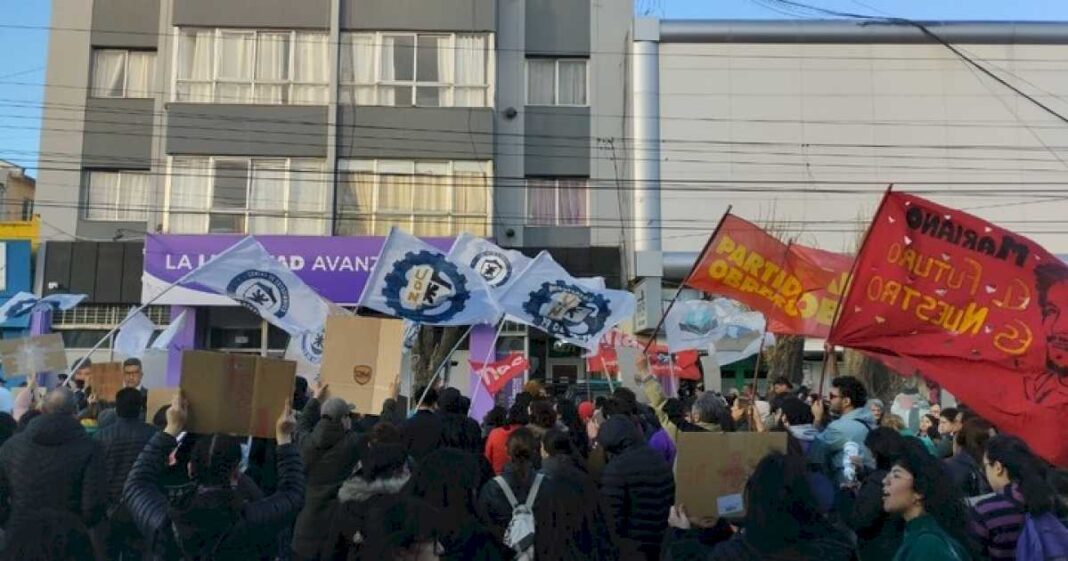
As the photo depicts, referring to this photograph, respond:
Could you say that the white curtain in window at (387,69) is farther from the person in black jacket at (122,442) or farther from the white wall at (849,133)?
the person in black jacket at (122,442)

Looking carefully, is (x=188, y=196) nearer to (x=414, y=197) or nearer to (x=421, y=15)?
(x=414, y=197)

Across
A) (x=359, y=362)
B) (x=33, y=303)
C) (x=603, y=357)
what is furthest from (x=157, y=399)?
(x=33, y=303)

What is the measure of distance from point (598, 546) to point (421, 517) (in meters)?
0.78

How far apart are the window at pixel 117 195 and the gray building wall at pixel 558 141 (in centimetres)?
1009

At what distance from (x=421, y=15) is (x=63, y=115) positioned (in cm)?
980

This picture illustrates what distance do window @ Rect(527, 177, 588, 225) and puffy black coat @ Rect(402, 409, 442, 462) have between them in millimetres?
19233

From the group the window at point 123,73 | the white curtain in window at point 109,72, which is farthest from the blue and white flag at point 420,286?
the white curtain in window at point 109,72

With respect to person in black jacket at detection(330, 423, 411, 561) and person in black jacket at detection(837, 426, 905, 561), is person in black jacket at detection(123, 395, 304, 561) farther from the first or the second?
person in black jacket at detection(837, 426, 905, 561)

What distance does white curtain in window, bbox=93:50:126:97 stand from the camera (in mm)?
25391

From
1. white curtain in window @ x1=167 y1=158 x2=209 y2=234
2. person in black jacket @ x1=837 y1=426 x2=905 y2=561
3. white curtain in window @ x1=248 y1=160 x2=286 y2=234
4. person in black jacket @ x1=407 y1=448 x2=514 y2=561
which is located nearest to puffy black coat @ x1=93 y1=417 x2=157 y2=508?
person in black jacket @ x1=407 y1=448 x2=514 y2=561

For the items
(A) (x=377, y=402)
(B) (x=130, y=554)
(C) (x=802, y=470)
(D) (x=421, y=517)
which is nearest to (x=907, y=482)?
(C) (x=802, y=470)

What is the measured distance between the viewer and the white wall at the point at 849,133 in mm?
25828

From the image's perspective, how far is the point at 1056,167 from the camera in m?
26.3

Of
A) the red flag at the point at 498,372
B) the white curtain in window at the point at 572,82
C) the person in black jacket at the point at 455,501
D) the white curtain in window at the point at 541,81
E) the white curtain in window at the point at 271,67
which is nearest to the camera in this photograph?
the person in black jacket at the point at 455,501
